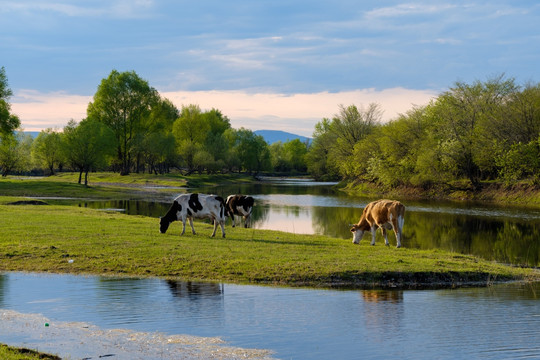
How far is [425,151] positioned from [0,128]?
5813 cm

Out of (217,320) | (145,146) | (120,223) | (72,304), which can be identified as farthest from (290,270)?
(145,146)

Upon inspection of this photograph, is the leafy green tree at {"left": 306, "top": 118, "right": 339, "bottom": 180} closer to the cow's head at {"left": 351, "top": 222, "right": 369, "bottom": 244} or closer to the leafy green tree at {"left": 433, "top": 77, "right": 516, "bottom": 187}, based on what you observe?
the leafy green tree at {"left": 433, "top": 77, "right": 516, "bottom": 187}

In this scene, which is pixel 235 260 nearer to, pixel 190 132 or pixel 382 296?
pixel 382 296

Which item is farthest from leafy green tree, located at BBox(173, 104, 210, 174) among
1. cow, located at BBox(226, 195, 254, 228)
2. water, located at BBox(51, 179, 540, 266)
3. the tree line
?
cow, located at BBox(226, 195, 254, 228)

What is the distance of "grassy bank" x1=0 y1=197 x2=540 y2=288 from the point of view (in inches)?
674

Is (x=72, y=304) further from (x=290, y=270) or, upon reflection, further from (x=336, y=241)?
(x=336, y=241)

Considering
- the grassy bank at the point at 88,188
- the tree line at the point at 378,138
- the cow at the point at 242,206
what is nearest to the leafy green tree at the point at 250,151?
the tree line at the point at 378,138

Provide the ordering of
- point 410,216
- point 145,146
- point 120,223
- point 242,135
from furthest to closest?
point 242,135
point 145,146
point 410,216
point 120,223

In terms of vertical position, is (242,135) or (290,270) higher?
(242,135)

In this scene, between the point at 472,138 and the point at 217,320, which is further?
the point at 472,138

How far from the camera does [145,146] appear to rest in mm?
103500

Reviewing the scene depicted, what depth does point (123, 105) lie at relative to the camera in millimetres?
102188

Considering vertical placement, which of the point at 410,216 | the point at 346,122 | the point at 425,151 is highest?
the point at 346,122

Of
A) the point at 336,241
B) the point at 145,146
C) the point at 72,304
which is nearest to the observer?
the point at 72,304
